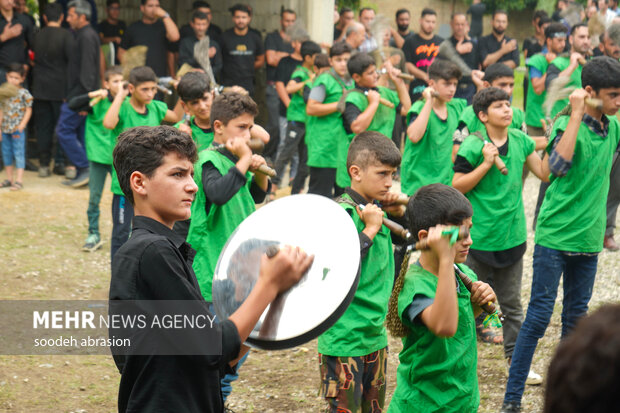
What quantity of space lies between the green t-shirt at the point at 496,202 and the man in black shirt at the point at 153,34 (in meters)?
6.89

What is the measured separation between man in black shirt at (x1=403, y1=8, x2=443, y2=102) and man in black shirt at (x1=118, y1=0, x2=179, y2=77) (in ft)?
11.3

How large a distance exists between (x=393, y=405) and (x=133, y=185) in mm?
1502

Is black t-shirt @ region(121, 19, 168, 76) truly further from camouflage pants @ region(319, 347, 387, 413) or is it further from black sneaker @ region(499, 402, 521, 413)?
camouflage pants @ region(319, 347, 387, 413)

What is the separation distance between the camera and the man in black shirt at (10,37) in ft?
32.6

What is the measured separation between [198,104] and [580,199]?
2.63 meters

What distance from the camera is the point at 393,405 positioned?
319 cm

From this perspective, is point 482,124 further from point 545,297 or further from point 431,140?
point 545,297

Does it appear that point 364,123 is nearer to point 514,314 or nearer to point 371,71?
point 371,71

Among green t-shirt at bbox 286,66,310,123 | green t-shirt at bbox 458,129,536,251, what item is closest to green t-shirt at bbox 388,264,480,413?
green t-shirt at bbox 458,129,536,251

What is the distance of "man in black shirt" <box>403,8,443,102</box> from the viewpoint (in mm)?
11234

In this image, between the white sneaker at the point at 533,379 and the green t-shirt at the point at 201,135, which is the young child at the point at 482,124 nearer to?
the white sneaker at the point at 533,379

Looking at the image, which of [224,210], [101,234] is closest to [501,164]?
[224,210]

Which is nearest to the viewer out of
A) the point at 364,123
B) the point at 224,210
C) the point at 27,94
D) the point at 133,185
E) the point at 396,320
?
the point at 133,185

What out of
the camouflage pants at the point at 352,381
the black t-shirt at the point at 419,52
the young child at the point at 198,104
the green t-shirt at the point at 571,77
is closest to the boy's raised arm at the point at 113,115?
the young child at the point at 198,104
